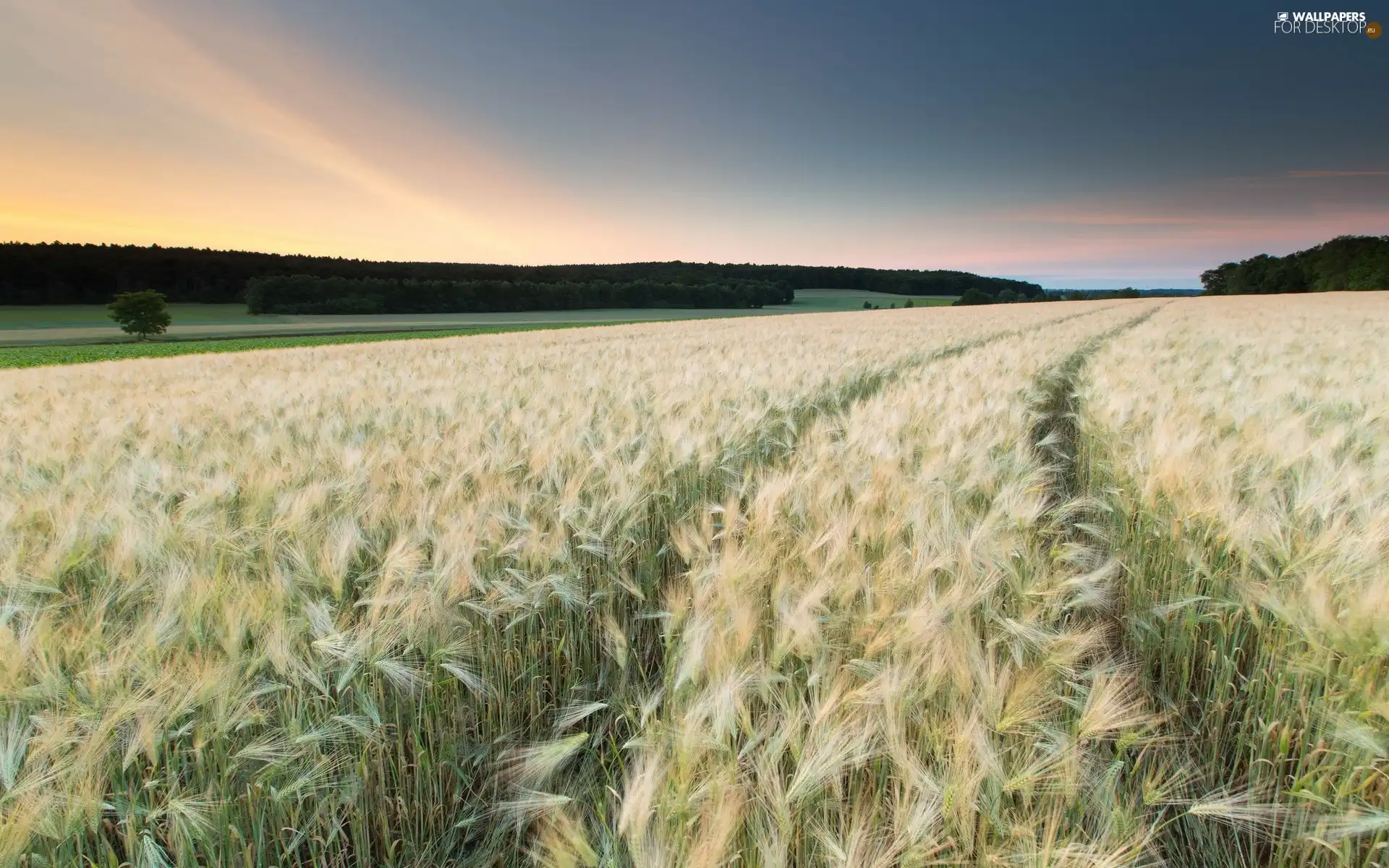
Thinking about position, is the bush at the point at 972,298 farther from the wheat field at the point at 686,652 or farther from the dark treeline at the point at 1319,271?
the wheat field at the point at 686,652

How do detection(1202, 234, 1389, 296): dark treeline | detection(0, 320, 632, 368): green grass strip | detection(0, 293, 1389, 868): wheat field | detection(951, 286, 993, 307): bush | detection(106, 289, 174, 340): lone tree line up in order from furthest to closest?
detection(951, 286, 993, 307): bush, detection(1202, 234, 1389, 296): dark treeline, detection(106, 289, 174, 340): lone tree, detection(0, 320, 632, 368): green grass strip, detection(0, 293, 1389, 868): wheat field

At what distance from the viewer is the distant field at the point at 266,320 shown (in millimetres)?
45906

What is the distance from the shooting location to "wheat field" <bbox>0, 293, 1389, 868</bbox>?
1.09 metres

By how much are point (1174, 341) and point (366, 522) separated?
13797mm

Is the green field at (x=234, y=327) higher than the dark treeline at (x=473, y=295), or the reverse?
the dark treeline at (x=473, y=295)

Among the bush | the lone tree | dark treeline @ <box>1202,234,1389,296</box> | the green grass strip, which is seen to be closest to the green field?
the green grass strip

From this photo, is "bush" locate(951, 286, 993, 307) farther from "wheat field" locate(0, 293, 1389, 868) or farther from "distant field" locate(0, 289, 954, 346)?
"wheat field" locate(0, 293, 1389, 868)

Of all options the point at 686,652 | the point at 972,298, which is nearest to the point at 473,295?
the point at 972,298

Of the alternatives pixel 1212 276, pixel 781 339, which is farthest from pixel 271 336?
pixel 1212 276

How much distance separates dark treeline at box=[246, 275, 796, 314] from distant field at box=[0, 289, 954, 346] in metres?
3.04

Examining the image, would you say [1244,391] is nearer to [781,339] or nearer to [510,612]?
[510,612]

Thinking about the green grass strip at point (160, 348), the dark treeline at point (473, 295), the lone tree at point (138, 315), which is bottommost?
the green grass strip at point (160, 348)

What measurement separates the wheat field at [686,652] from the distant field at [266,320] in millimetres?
43846

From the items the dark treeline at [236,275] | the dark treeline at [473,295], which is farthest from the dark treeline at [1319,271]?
the dark treeline at [473,295]
